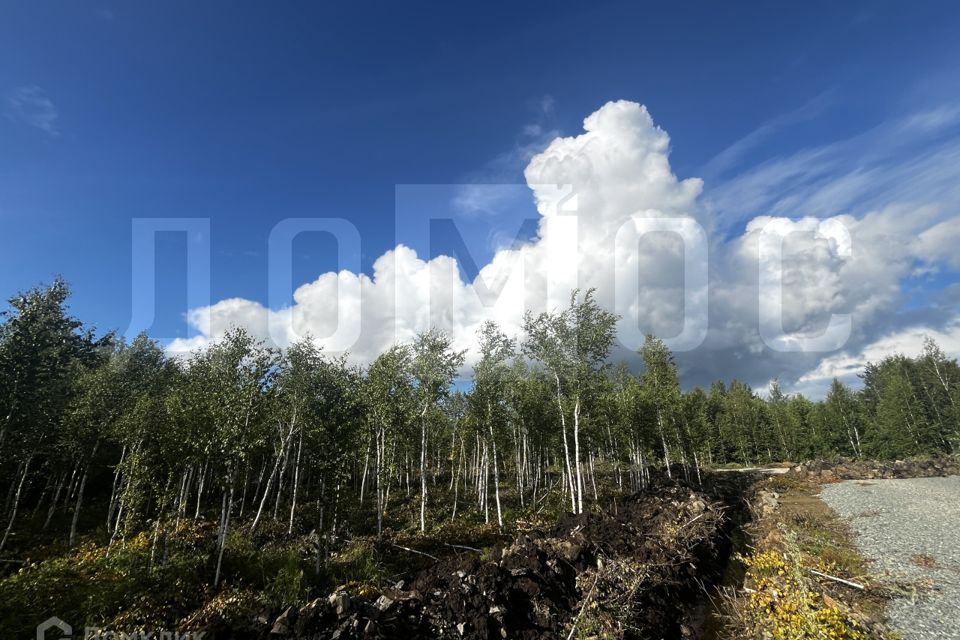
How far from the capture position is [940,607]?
1335 centimetres

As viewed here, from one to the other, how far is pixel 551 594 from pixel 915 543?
20.5 meters

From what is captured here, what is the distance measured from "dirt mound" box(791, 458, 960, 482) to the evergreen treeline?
16539 millimetres

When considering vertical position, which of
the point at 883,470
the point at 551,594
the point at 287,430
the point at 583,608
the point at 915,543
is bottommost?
the point at 883,470

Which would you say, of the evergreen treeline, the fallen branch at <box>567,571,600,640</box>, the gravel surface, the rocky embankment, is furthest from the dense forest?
the gravel surface

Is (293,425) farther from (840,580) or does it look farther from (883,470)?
(883,470)

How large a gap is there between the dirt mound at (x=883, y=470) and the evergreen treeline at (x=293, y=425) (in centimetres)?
1654

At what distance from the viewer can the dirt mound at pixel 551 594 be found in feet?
36.4

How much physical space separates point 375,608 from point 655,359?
1894 inches

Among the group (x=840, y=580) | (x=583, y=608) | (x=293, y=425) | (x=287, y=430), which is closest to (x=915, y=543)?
(x=840, y=580)

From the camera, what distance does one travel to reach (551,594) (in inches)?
548

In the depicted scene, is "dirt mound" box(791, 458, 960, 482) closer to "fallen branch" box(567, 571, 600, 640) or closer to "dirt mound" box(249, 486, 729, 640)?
"dirt mound" box(249, 486, 729, 640)

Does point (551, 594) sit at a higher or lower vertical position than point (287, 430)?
lower

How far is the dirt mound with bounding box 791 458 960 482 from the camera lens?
49375 mm

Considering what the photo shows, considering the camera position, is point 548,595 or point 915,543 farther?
point 915,543
